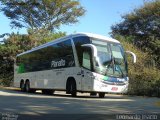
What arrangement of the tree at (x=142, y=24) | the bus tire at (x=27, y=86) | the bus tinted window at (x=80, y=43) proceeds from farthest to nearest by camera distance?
1. the tree at (x=142, y=24)
2. the bus tire at (x=27, y=86)
3. the bus tinted window at (x=80, y=43)

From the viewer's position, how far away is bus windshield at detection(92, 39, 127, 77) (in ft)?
70.1

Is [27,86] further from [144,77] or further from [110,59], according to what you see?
[110,59]

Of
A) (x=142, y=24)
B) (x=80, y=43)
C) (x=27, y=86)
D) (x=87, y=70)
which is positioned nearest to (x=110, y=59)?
(x=87, y=70)

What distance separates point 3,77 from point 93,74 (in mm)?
30715

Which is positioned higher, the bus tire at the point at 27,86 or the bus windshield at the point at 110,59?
the bus windshield at the point at 110,59

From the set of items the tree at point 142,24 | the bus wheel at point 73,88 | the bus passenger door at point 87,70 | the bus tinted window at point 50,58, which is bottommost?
the bus wheel at point 73,88

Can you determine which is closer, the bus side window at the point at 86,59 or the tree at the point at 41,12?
the bus side window at the point at 86,59

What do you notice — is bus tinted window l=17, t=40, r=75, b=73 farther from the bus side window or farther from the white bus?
the bus side window

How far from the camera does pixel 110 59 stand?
2169 centimetres

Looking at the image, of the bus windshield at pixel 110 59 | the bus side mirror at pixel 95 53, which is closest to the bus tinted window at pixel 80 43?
the bus windshield at pixel 110 59

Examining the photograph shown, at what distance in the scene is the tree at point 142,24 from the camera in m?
50.3

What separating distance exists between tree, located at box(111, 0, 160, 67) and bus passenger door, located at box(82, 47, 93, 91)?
26.6 metres

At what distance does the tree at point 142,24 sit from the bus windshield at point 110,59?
25333 mm

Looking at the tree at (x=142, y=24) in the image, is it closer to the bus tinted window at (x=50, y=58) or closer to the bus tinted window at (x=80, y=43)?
the bus tinted window at (x=50, y=58)
